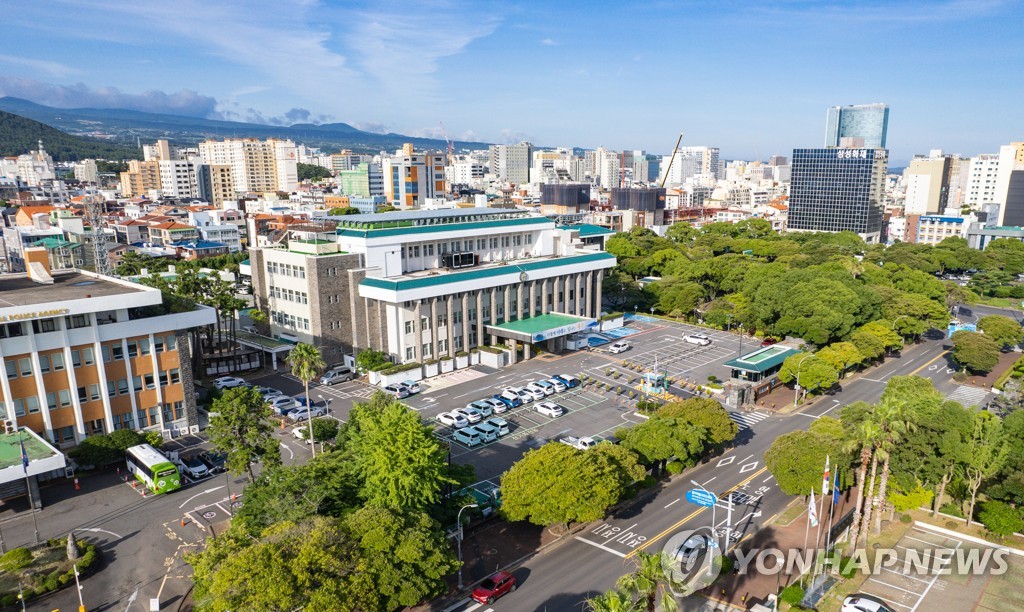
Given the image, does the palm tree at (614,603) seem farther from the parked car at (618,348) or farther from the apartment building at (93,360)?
the parked car at (618,348)

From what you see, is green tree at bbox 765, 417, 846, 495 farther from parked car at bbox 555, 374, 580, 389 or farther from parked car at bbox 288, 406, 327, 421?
parked car at bbox 288, 406, 327, 421

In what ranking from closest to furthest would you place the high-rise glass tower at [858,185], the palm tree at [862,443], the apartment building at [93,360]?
the palm tree at [862,443] → the apartment building at [93,360] → the high-rise glass tower at [858,185]

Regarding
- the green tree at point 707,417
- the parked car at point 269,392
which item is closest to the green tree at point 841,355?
the green tree at point 707,417

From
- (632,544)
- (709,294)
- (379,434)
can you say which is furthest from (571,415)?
(709,294)

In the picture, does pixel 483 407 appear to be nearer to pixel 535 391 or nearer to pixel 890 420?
pixel 535 391

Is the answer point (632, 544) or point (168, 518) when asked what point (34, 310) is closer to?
point (168, 518)

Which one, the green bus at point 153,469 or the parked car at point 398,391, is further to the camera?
the parked car at point 398,391
